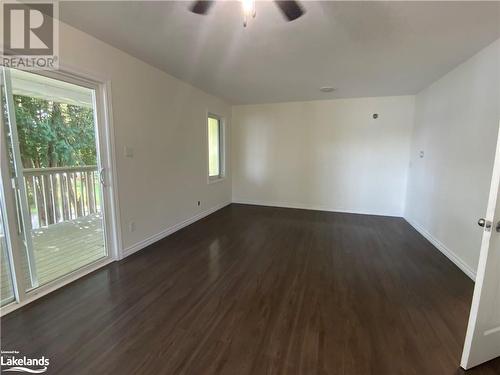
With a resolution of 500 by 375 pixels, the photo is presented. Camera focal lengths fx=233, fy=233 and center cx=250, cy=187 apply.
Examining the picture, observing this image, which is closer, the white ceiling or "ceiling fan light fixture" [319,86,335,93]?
the white ceiling

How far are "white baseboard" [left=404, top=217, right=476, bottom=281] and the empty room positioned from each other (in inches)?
0.9

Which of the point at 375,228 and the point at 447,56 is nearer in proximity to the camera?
the point at 447,56

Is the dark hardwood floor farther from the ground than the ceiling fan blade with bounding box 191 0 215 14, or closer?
closer

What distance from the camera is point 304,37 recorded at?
2.27m

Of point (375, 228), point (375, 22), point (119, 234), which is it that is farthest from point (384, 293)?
point (119, 234)

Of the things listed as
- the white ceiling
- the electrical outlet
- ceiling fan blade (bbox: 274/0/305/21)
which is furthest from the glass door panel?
ceiling fan blade (bbox: 274/0/305/21)

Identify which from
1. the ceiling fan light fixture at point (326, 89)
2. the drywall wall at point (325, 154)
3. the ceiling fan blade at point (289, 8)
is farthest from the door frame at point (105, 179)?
the drywall wall at point (325, 154)

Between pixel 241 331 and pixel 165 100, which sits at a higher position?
pixel 165 100

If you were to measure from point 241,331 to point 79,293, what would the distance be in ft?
5.23

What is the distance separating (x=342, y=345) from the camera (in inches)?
64.1

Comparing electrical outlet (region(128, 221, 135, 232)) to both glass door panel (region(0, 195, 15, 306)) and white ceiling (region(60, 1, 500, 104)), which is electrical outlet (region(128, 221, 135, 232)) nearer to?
glass door panel (region(0, 195, 15, 306))

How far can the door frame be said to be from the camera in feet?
6.93

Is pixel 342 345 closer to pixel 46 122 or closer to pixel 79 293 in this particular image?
pixel 79 293

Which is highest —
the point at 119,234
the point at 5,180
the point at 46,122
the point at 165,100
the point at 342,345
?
the point at 165,100
